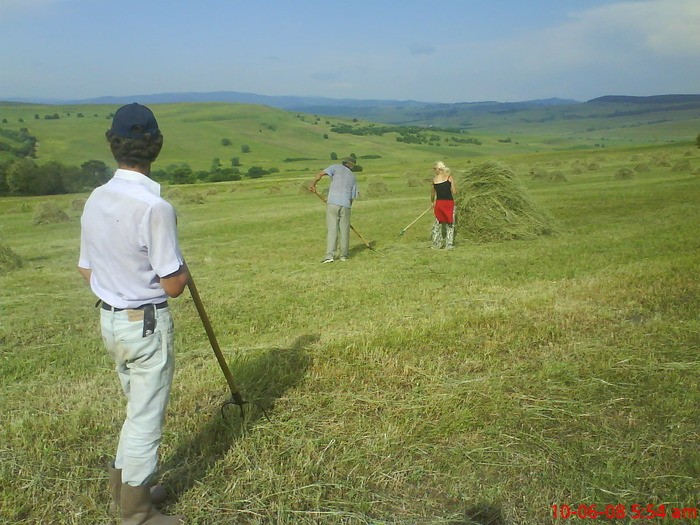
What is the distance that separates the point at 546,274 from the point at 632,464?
5738 millimetres

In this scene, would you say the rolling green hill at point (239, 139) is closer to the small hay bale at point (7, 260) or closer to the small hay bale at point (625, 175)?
the small hay bale at point (625, 175)

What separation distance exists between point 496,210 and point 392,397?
380 inches

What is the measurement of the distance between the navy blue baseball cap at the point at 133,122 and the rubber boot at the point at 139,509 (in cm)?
186

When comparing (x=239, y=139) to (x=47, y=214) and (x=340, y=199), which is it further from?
(x=340, y=199)

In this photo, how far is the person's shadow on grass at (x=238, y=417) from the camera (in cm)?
363

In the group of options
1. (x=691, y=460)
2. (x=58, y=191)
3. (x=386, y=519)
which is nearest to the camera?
(x=386, y=519)

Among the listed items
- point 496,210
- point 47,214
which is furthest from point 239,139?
point 496,210

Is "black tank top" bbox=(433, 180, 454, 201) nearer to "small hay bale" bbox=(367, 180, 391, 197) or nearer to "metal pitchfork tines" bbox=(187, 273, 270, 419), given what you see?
"metal pitchfork tines" bbox=(187, 273, 270, 419)

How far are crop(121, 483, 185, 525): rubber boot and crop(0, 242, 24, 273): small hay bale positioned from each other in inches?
401

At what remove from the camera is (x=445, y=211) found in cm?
1223

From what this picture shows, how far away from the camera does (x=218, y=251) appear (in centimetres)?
1342

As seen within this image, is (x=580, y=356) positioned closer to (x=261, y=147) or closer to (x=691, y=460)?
(x=691, y=460)

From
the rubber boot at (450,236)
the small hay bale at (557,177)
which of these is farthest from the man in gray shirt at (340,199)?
the small hay bale at (557,177)

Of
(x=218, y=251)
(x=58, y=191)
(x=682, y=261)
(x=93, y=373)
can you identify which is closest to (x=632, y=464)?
(x=93, y=373)
